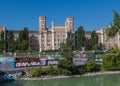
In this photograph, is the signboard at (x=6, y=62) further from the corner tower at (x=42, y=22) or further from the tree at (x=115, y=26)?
the corner tower at (x=42, y=22)

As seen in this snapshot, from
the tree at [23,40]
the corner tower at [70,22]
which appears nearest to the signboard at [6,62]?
the tree at [23,40]

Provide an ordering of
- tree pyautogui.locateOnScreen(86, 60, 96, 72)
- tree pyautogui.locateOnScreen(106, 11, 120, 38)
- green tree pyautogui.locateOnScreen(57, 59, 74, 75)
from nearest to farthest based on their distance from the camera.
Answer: tree pyautogui.locateOnScreen(106, 11, 120, 38)
green tree pyautogui.locateOnScreen(57, 59, 74, 75)
tree pyautogui.locateOnScreen(86, 60, 96, 72)

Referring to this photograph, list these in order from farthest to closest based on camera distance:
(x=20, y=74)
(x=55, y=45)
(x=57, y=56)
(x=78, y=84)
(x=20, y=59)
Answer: (x=55, y=45) → (x=57, y=56) → (x=20, y=59) → (x=20, y=74) → (x=78, y=84)

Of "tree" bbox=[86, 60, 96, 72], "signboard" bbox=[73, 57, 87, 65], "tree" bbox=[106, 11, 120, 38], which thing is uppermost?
"tree" bbox=[106, 11, 120, 38]

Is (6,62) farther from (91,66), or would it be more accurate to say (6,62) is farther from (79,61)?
(91,66)

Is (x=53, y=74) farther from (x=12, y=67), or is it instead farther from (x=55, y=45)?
(x=55, y=45)

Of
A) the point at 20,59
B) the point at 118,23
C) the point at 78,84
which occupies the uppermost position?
the point at 118,23

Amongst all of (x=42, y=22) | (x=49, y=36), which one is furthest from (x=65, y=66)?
(x=42, y=22)

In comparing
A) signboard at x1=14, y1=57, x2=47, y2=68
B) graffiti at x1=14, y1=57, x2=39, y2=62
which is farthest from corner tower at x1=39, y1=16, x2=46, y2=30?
graffiti at x1=14, y1=57, x2=39, y2=62

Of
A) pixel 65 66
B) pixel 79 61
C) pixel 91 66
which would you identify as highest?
pixel 79 61

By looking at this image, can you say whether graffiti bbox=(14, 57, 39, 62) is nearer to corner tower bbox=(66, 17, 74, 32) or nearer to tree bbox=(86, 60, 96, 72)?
tree bbox=(86, 60, 96, 72)

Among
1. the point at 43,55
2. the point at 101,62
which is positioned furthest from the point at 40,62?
the point at 101,62

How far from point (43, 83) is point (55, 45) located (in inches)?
2529

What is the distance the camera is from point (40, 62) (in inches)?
2005
